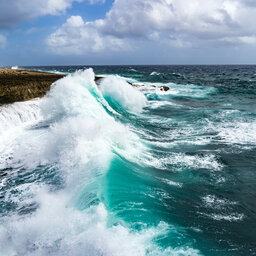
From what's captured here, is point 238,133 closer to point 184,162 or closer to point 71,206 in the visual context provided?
point 184,162

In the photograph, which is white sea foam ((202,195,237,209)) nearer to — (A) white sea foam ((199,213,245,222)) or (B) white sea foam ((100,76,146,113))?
(A) white sea foam ((199,213,245,222))

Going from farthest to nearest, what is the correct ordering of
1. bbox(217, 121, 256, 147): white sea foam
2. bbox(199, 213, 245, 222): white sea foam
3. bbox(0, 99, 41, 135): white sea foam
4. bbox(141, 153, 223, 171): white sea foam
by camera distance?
bbox(0, 99, 41, 135): white sea foam < bbox(217, 121, 256, 147): white sea foam < bbox(141, 153, 223, 171): white sea foam < bbox(199, 213, 245, 222): white sea foam

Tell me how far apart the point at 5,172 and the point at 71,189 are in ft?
9.94

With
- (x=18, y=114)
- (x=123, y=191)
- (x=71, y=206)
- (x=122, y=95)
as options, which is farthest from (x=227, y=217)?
(x=122, y=95)

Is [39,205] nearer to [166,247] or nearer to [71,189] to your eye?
[71,189]

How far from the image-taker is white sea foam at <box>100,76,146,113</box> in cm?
2053

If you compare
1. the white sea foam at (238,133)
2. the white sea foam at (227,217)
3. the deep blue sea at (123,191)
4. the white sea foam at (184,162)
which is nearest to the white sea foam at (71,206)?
the deep blue sea at (123,191)

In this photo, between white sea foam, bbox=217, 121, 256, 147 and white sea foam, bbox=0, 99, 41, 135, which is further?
white sea foam, bbox=0, 99, 41, 135

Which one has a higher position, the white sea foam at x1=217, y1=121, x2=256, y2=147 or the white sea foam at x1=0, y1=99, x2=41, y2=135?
the white sea foam at x1=0, y1=99, x2=41, y2=135

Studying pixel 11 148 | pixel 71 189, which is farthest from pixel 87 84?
pixel 71 189

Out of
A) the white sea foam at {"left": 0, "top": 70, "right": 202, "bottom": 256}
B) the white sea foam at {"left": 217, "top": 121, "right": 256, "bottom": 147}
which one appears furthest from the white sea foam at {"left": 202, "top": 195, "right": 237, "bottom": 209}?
the white sea foam at {"left": 217, "top": 121, "right": 256, "bottom": 147}

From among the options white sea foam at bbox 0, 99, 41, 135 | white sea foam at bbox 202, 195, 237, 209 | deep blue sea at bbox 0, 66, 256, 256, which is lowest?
white sea foam at bbox 202, 195, 237, 209

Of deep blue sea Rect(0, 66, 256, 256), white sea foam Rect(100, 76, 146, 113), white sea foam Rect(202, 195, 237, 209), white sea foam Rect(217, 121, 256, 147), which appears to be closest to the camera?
deep blue sea Rect(0, 66, 256, 256)

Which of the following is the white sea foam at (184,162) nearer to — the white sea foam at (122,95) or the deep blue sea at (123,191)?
the deep blue sea at (123,191)
